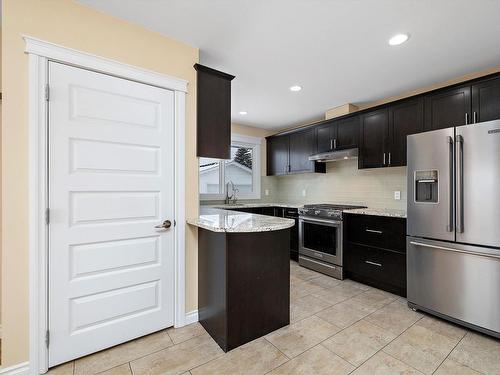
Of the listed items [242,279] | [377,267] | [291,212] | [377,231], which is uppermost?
[291,212]

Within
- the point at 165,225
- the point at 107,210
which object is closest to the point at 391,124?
the point at 165,225

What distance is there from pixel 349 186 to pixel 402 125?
130 cm

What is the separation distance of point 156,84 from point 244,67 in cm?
106

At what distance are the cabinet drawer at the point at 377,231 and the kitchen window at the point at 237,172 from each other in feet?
7.65

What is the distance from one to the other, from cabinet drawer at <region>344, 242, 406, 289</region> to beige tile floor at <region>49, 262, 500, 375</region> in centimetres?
46

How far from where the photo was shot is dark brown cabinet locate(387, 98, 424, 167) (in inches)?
116

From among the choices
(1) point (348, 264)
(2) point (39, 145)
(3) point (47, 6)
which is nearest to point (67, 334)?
(2) point (39, 145)

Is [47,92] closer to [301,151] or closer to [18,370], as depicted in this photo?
[18,370]

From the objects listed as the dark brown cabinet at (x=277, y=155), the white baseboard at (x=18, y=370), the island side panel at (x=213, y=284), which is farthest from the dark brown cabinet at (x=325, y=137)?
the white baseboard at (x=18, y=370)

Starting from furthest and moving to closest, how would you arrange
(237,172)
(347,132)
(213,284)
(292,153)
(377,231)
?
1. (237,172)
2. (292,153)
3. (347,132)
4. (377,231)
5. (213,284)

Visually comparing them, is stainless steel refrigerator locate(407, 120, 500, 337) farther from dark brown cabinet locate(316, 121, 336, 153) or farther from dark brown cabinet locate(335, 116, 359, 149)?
dark brown cabinet locate(316, 121, 336, 153)

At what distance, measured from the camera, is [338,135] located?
3891 mm

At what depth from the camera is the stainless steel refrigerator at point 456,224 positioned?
2.02 meters

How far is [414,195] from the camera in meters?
2.49
